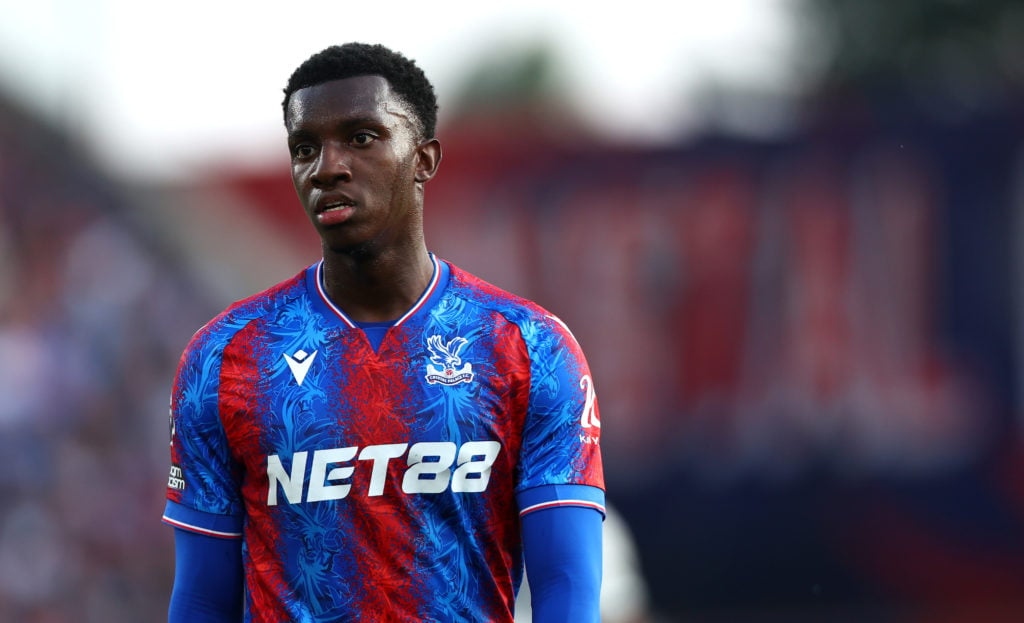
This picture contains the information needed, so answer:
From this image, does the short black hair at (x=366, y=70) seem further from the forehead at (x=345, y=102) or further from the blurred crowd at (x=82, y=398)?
the blurred crowd at (x=82, y=398)

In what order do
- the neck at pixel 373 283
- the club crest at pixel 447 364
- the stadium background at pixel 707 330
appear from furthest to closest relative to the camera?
the stadium background at pixel 707 330, the neck at pixel 373 283, the club crest at pixel 447 364

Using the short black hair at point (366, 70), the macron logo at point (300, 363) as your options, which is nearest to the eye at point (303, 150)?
the short black hair at point (366, 70)

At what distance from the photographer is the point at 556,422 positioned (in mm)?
3465

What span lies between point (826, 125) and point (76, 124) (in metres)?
7.54

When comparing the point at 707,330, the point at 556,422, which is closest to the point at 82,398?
the point at 707,330

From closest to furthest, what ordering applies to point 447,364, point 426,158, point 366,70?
1. point 447,364
2. point 366,70
3. point 426,158

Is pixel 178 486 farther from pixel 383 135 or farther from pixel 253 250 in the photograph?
pixel 253 250

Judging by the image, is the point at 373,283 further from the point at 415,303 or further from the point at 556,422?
the point at 556,422

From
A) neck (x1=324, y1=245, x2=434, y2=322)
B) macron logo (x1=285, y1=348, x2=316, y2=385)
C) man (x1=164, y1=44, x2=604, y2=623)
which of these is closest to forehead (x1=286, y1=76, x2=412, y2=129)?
man (x1=164, y1=44, x2=604, y2=623)

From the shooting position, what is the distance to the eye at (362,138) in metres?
3.51

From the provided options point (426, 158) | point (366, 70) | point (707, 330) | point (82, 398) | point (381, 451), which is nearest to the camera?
point (381, 451)

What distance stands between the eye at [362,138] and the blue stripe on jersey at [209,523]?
95 cm

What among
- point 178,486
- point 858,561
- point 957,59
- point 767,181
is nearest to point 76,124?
point 767,181

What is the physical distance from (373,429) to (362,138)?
71 centimetres
